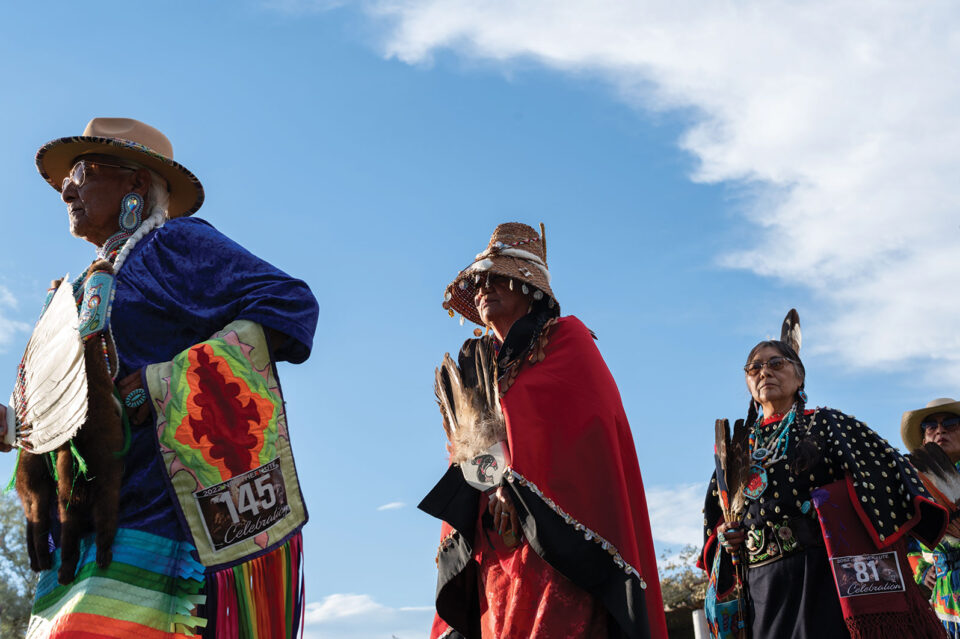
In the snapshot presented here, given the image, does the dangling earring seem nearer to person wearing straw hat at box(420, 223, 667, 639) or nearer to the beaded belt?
person wearing straw hat at box(420, 223, 667, 639)

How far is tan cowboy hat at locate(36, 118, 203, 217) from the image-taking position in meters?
4.12

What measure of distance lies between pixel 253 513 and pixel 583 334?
2.30m

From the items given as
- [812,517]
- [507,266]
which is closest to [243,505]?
[507,266]

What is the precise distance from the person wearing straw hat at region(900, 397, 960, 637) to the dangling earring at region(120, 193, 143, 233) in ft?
18.3

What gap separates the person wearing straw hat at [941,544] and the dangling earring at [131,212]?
18.3 ft

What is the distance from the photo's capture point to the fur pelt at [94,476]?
334 cm

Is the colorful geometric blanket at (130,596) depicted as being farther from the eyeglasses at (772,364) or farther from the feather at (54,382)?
the eyeglasses at (772,364)

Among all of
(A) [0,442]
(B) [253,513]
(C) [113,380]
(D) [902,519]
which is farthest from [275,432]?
(D) [902,519]

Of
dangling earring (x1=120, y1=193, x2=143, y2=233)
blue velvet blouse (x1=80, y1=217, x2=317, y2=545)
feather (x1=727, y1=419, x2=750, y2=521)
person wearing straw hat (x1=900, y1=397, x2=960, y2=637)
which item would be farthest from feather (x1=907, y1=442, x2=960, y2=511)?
dangling earring (x1=120, y1=193, x2=143, y2=233)

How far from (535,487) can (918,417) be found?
5342 millimetres

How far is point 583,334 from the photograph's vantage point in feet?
17.4

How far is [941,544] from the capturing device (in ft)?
25.3

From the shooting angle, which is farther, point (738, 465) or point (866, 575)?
point (738, 465)

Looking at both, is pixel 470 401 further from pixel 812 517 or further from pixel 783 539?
pixel 812 517
